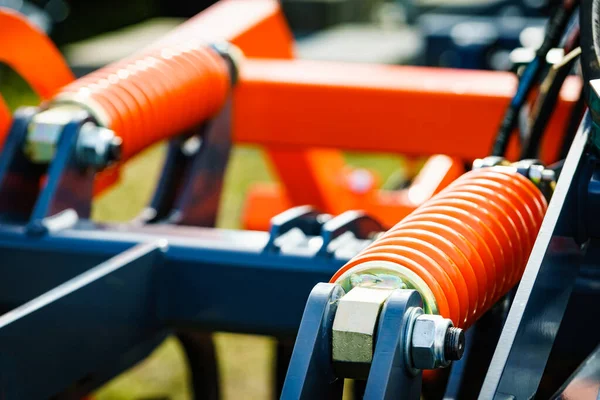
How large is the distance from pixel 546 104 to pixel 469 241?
0.51 metres

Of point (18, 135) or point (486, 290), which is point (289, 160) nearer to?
point (18, 135)

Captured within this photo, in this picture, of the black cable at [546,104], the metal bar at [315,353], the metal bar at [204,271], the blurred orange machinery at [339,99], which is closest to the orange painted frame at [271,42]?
the blurred orange machinery at [339,99]

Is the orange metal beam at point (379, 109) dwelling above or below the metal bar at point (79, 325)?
below

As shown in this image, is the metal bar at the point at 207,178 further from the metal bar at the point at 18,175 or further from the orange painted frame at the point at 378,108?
the metal bar at the point at 18,175

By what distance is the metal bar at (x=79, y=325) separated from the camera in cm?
116

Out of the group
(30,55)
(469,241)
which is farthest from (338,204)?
(469,241)

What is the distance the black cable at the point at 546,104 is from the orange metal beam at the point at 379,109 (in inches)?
23.2

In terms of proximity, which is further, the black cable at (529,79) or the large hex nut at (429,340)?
the black cable at (529,79)

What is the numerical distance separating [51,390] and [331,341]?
18.3 inches

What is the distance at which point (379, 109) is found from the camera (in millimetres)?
2232

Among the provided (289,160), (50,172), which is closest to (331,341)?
(50,172)

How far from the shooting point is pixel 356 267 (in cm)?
95

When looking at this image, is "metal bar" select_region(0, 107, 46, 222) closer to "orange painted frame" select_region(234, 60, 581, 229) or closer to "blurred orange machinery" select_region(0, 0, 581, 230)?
"blurred orange machinery" select_region(0, 0, 581, 230)

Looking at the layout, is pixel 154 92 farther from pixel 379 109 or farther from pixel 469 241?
pixel 469 241
